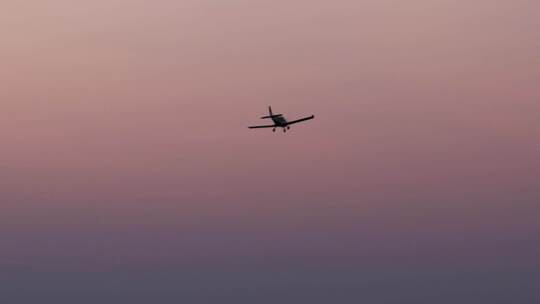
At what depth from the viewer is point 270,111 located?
383ft

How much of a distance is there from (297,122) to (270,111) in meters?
9.10

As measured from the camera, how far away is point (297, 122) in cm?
11162
